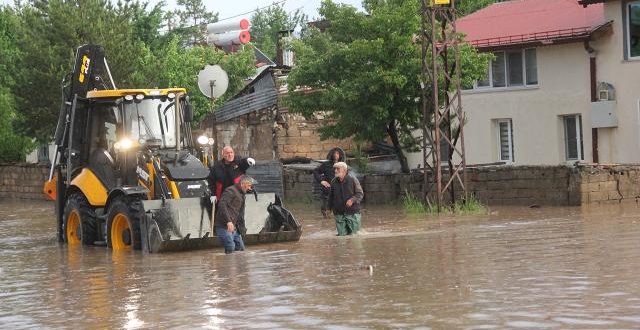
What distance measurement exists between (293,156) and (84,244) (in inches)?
744

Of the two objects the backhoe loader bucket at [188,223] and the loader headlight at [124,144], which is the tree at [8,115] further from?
the backhoe loader bucket at [188,223]

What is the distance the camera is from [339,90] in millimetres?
31000

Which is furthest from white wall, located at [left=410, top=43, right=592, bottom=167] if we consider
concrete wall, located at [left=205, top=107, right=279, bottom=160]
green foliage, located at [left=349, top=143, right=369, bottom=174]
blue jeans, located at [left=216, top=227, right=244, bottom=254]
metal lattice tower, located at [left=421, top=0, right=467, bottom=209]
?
blue jeans, located at [left=216, top=227, right=244, bottom=254]

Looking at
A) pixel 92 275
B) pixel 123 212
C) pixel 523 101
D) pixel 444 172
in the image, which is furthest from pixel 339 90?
pixel 92 275

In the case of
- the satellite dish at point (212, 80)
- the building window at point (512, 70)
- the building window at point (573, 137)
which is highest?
the building window at point (512, 70)

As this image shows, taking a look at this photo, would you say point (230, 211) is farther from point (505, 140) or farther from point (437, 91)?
point (505, 140)

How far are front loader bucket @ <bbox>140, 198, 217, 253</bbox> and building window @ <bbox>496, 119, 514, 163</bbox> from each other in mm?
20261

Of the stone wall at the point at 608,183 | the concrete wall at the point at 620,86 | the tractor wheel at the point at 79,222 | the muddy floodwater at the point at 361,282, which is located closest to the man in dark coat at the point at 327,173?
the muddy floodwater at the point at 361,282

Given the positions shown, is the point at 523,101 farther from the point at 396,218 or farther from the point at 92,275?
the point at 92,275

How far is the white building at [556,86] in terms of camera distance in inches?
1347

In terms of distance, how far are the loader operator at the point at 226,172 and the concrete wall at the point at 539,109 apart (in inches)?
704

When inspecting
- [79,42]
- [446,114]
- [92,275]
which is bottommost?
[92,275]

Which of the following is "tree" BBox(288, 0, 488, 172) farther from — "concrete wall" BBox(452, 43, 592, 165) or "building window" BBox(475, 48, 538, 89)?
"building window" BBox(475, 48, 538, 89)

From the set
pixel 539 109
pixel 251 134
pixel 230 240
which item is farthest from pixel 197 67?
pixel 230 240
